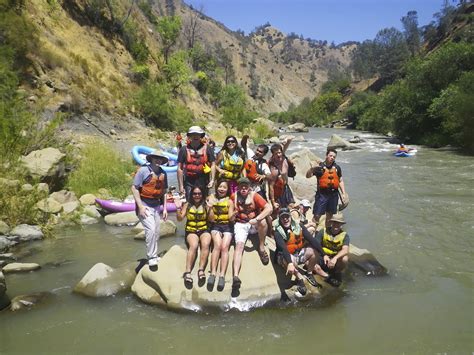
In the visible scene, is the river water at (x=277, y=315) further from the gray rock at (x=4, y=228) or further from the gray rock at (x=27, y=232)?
the gray rock at (x=4, y=228)

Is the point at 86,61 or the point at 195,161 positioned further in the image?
the point at 86,61

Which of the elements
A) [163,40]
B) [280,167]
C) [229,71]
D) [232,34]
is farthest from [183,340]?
[232,34]

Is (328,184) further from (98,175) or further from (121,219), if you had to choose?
(98,175)

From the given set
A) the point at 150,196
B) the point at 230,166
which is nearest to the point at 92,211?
the point at 150,196

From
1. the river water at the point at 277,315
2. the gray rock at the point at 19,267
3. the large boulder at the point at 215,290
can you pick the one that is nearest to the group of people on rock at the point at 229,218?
the large boulder at the point at 215,290

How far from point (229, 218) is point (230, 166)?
936 millimetres

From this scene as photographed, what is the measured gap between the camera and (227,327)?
5262 millimetres

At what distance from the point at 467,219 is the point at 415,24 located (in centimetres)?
8906

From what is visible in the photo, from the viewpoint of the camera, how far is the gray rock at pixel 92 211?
1029cm

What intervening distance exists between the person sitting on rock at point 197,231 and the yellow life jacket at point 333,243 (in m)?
1.70

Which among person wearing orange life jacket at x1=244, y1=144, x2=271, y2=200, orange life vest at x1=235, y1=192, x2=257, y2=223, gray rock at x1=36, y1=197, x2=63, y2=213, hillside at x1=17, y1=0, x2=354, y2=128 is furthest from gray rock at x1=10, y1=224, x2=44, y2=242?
hillside at x1=17, y1=0, x2=354, y2=128

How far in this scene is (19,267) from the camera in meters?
6.95

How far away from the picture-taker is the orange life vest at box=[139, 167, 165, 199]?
20.4 ft

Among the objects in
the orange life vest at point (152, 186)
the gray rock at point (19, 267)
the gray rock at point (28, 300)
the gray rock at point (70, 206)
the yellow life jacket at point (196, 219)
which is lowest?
the gray rock at point (28, 300)
